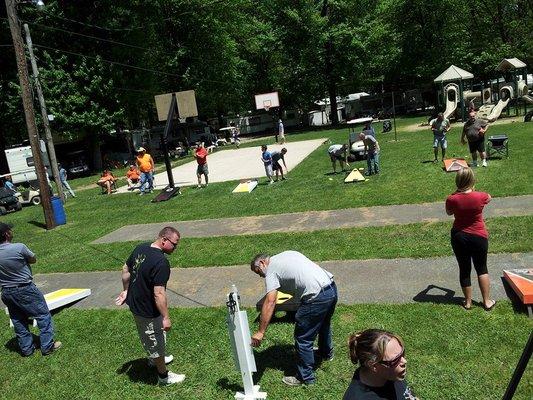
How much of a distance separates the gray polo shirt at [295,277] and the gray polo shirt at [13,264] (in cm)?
358

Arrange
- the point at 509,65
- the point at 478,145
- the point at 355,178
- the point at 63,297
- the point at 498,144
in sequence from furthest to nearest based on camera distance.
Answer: the point at 509,65 < the point at 498,144 < the point at 355,178 < the point at 478,145 < the point at 63,297

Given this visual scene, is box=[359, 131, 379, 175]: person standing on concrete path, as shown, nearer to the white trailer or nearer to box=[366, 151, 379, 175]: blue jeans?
box=[366, 151, 379, 175]: blue jeans

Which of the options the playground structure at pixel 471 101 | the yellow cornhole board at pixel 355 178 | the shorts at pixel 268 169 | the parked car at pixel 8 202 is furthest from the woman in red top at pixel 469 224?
the playground structure at pixel 471 101

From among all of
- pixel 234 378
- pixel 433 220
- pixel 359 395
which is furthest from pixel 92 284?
pixel 359 395

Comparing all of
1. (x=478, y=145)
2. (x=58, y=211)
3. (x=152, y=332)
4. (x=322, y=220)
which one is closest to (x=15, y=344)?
(x=152, y=332)

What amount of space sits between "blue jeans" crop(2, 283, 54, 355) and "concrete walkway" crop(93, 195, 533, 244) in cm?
554

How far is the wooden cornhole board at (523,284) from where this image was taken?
18.9 ft

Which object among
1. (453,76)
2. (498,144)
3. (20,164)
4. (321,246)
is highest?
(453,76)

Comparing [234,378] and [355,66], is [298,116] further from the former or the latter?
[234,378]

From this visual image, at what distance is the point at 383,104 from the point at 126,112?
100.0 feet

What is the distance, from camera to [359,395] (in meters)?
2.72

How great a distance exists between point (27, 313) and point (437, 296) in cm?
565

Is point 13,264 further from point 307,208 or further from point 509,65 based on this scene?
point 509,65

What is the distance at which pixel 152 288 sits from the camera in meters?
4.94
